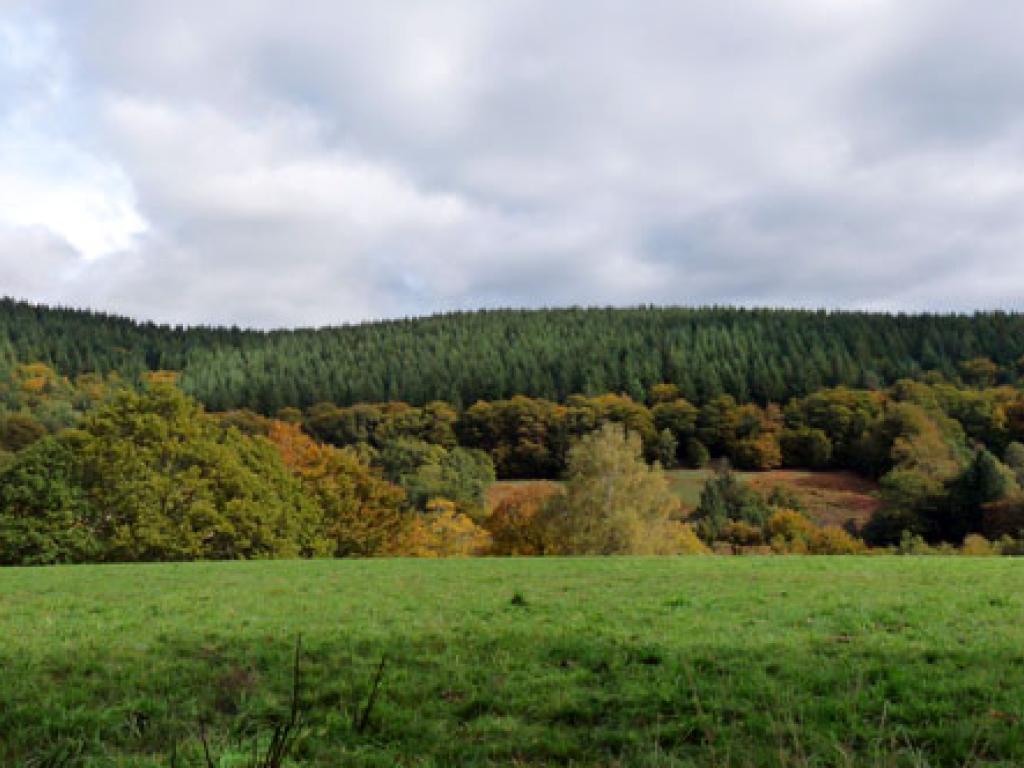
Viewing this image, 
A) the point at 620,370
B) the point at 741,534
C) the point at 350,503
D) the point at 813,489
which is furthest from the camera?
the point at 620,370

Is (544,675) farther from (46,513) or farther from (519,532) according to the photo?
(519,532)

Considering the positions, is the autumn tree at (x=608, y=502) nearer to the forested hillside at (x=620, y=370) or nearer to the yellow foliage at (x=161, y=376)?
the forested hillside at (x=620, y=370)

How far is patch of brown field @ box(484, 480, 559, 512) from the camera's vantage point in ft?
341

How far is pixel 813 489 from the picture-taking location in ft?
356

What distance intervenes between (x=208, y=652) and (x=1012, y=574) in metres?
21.8

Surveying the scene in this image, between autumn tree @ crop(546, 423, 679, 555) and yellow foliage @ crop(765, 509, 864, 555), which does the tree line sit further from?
yellow foliage @ crop(765, 509, 864, 555)

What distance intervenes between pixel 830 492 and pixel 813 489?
234 cm

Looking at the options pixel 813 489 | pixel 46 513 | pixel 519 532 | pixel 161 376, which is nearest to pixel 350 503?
pixel 519 532

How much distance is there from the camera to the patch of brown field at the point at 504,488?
104m

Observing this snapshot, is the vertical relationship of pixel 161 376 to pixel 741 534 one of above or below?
above

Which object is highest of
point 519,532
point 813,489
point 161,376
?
point 161,376

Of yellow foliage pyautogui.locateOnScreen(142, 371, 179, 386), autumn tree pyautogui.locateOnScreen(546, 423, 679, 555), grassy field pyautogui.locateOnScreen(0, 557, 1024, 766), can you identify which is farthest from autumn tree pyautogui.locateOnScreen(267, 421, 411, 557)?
yellow foliage pyautogui.locateOnScreen(142, 371, 179, 386)

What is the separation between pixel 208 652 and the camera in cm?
1151

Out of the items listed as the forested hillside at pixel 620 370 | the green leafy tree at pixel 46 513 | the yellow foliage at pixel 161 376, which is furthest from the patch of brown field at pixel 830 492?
the yellow foliage at pixel 161 376
